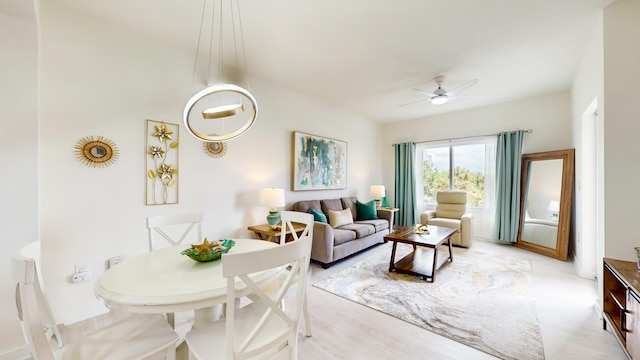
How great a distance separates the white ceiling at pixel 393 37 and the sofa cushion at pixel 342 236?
2197 millimetres

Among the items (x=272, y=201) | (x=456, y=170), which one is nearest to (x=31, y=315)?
(x=272, y=201)

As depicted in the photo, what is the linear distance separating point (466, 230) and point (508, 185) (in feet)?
3.76

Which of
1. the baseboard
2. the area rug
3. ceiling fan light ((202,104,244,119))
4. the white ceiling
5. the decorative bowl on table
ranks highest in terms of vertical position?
the white ceiling

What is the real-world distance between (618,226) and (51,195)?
15.0 ft

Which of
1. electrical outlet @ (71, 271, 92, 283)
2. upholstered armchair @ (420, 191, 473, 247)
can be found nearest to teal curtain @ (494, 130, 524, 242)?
upholstered armchair @ (420, 191, 473, 247)

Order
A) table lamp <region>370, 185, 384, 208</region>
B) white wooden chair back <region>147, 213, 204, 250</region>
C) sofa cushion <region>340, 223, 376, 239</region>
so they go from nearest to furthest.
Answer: white wooden chair back <region>147, 213, 204, 250</region> → sofa cushion <region>340, 223, 376, 239</region> → table lamp <region>370, 185, 384, 208</region>

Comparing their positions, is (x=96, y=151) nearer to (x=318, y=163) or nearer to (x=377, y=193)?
(x=318, y=163)

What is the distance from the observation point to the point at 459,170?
205 inches

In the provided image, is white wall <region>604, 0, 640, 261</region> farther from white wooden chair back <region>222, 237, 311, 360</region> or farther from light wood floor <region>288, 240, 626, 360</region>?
white wooden chair back <region>222, 237, 311, 360</region>

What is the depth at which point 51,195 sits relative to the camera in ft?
6.69

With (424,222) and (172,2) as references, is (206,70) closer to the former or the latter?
(172,2)

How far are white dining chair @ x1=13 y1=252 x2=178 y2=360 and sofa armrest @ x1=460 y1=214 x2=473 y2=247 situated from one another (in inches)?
173

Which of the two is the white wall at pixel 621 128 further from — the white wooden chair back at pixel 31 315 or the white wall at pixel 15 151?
the white wall at pixel 15 151

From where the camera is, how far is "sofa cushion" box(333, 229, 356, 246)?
347 cm
